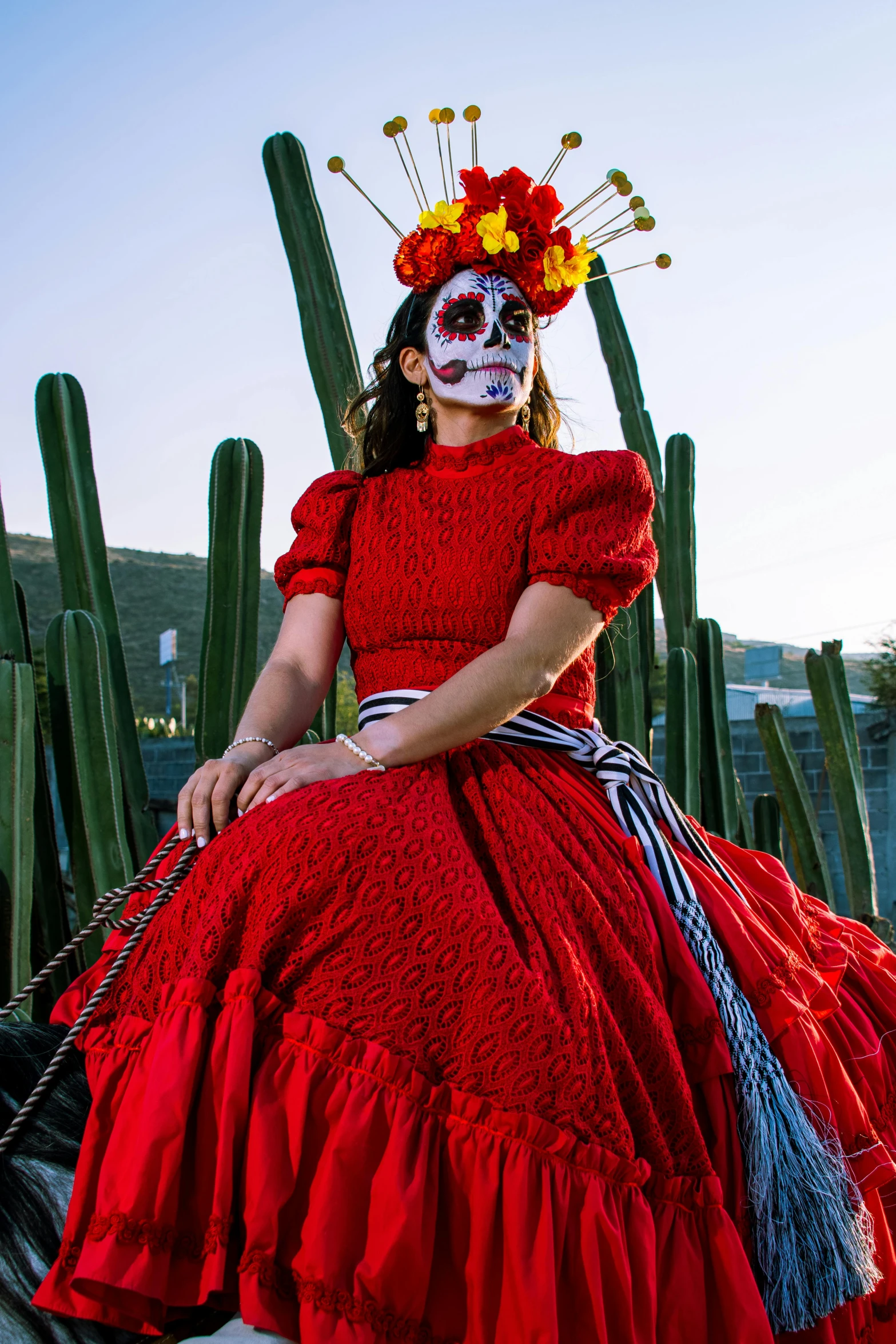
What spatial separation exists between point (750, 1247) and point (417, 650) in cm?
115

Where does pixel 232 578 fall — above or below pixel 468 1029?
above

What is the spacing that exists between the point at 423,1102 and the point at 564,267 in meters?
1.89

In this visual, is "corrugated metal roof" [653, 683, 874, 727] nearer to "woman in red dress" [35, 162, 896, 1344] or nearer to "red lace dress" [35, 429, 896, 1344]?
"woman in red dress" [35, 162, 896, 1344]

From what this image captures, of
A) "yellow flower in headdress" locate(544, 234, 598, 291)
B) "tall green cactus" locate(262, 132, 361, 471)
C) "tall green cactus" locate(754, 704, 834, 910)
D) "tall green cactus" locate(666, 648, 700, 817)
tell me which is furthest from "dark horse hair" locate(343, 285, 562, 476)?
"tall green cactus" locate(754, 704, 834, 910)

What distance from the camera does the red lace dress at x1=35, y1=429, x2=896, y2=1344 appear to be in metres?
1.25

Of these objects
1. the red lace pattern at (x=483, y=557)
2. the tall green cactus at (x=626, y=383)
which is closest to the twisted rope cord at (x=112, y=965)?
the red lace pattern at (x=483, y=557)

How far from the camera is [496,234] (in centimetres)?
236

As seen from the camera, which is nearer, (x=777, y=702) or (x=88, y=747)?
(x=88, y=747)

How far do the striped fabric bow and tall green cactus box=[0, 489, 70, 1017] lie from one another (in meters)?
2.45

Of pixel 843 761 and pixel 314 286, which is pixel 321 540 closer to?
pixel 314 286

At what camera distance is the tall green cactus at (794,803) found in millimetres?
5613

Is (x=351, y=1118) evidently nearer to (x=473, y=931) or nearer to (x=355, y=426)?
(x=473, y=931)

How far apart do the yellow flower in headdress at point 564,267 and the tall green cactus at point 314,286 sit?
1721mm

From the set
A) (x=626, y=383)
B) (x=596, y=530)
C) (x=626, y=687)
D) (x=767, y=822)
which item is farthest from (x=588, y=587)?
(x=767, y=822)
